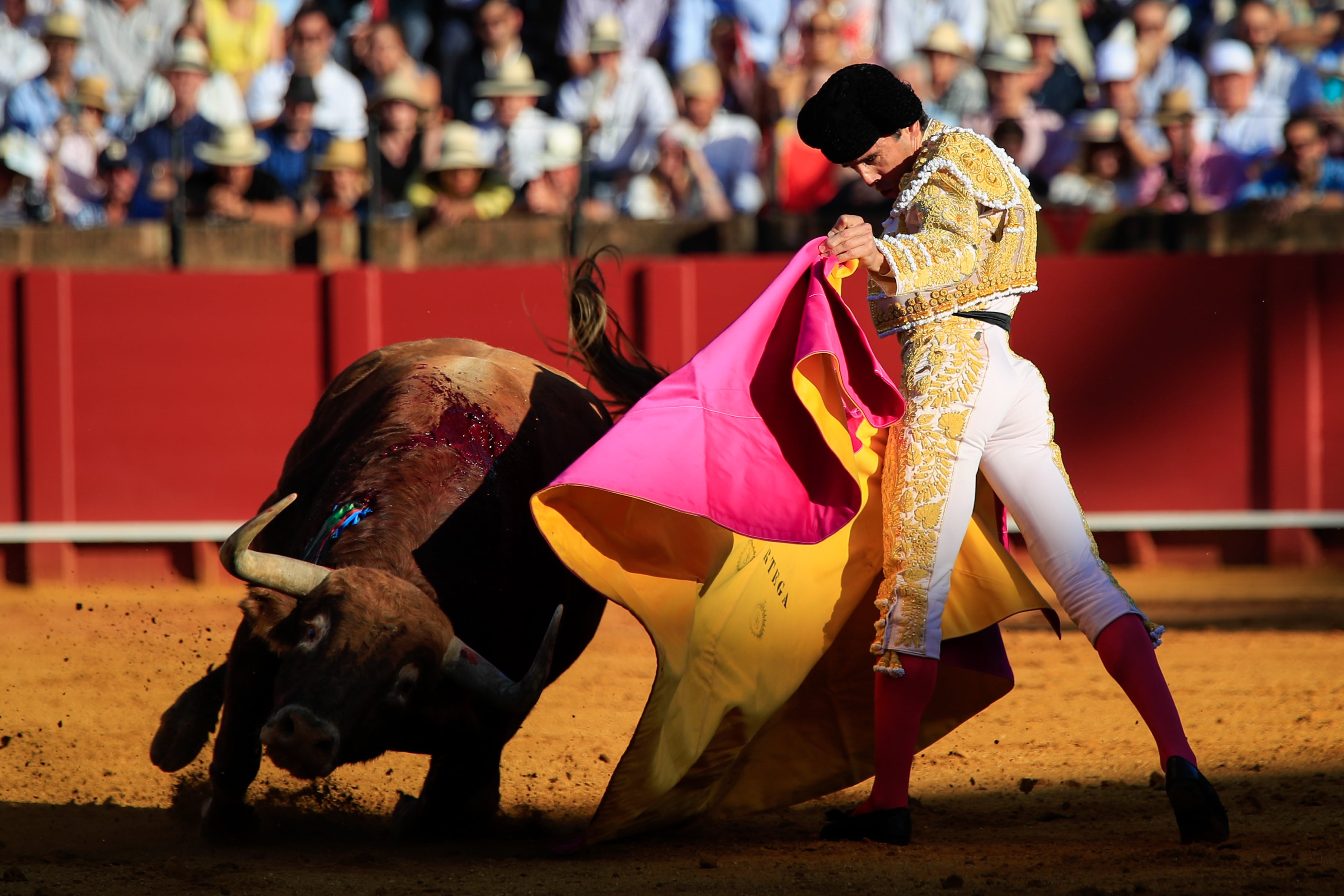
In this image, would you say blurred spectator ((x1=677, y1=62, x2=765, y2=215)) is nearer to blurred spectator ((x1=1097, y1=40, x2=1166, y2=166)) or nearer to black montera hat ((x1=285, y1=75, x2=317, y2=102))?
blurred spectator ((x1=1097, y1=40, x2=1166, y2=166))

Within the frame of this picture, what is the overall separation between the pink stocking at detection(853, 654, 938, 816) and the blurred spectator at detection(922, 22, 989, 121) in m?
4.41

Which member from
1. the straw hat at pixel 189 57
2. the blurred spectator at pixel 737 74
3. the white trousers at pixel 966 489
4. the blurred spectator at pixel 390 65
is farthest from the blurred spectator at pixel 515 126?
the white trousers at pixel 966 489

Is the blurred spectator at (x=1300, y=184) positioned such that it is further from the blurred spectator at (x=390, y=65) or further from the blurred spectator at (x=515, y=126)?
the blurred spectator at (x=390, y=65)

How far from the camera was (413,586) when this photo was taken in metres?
2.57

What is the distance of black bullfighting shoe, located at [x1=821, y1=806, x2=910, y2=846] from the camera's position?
2.54 m

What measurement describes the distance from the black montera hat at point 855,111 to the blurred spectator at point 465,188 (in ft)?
14.2

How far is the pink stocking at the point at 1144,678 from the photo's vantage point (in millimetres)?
2396

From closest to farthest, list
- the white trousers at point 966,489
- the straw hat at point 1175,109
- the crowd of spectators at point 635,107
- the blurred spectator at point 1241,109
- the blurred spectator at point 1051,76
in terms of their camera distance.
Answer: the white trousers at point 966,489 < the straw hat at point 1175,109 < the blurred spectator at point 1241,109 < the crowd of spectators at point 635,107 < the blurred spectator at point 1051,76

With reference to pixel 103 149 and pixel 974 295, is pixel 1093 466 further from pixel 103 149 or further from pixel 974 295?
pixel 103 149

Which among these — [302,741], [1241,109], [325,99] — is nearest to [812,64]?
[1241,109]

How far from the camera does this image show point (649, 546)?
2.72 m

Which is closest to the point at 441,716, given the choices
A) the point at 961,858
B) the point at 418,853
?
the point at 418,853

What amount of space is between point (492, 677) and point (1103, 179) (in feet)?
15.5

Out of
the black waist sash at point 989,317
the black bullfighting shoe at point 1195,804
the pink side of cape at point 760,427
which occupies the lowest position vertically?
the black bullfighting shoe at point 1195,804
